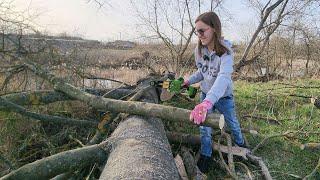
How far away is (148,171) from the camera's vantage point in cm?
269

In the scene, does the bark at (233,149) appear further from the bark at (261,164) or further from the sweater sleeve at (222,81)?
the sweater sleeve at (222,81)

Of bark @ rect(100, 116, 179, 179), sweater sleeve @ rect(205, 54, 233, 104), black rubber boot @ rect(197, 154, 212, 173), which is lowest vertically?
black rubber boot @ rect(197, 154, 212, 173)

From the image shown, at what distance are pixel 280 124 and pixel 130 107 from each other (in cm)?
282

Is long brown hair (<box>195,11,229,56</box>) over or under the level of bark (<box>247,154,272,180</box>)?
over

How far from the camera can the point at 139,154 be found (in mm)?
3027

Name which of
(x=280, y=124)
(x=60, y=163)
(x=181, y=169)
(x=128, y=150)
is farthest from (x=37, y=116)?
(x=280, y=124)

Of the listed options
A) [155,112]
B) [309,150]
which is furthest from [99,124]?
[309,150]

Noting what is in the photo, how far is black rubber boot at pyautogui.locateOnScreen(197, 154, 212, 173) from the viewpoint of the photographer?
4484 mm

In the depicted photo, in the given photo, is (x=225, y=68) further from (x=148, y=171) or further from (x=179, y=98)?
(x=179, y=98)

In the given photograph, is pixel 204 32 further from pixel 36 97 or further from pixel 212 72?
pixel 36 97

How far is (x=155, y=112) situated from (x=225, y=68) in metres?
0.78

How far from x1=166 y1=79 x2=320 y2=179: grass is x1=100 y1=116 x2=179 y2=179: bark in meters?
1.17

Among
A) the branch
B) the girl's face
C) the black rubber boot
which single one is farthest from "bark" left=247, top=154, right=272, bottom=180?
the branch

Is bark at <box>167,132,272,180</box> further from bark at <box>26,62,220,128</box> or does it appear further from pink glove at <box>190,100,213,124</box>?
pink glove at <box>190,100,213,124</box>
